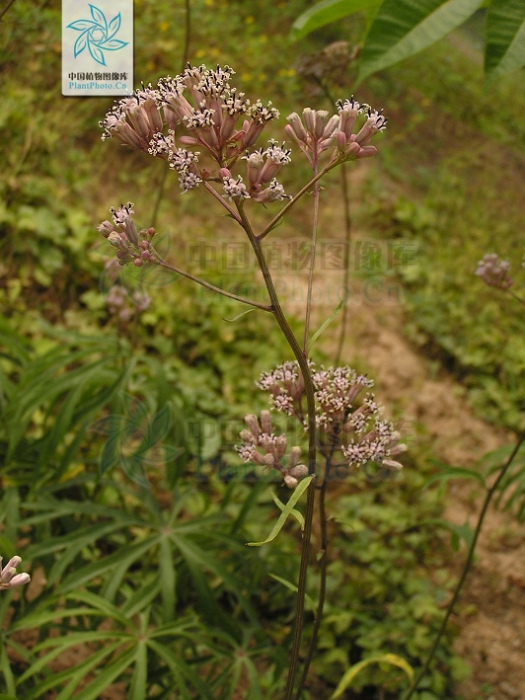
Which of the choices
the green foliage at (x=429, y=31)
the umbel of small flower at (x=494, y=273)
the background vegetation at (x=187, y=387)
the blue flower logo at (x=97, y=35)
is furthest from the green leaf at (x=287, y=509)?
the blue flower logo at (x=97, y=35)

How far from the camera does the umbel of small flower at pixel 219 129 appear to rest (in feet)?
3.11

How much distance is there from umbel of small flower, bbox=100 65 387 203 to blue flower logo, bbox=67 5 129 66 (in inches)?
20.5

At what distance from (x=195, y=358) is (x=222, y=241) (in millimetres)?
743

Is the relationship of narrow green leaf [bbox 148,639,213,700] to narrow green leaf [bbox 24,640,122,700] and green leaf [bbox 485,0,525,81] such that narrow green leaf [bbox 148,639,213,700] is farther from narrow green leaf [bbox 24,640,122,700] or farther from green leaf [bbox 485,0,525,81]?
green leaf [bbox 485,0,525,81]

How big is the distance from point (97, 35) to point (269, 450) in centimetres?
96

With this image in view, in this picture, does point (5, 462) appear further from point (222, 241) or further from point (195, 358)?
point (222, 241)

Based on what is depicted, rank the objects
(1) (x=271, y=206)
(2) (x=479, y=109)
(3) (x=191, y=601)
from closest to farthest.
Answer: (3) (x=191, y=601)
(1) (x=271, y=206)
(2) (x=479, y=109)

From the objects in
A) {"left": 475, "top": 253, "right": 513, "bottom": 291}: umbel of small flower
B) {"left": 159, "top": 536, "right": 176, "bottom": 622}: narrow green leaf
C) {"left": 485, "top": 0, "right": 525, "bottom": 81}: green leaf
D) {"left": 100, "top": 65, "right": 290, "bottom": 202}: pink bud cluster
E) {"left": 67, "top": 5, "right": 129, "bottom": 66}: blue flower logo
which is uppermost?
{"left": 67, "top": 5, "right": 129, "bottom": 66}: blue flower logo

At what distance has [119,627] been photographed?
1.81 metres

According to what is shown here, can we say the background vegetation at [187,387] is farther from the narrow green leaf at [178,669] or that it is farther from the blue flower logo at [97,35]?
the blue flower logo at [97,35]

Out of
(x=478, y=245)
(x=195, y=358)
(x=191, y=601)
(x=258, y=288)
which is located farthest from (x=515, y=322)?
(x=191, y=601)

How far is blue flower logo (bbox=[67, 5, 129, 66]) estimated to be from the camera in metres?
1.48

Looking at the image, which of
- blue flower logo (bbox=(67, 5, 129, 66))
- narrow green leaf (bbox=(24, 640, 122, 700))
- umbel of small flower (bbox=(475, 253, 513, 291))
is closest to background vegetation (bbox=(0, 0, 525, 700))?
narrow green leaf (bbox=(24, 640, 122, 700))

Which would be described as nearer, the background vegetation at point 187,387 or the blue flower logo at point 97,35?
the blue flower logo at point 97,35
